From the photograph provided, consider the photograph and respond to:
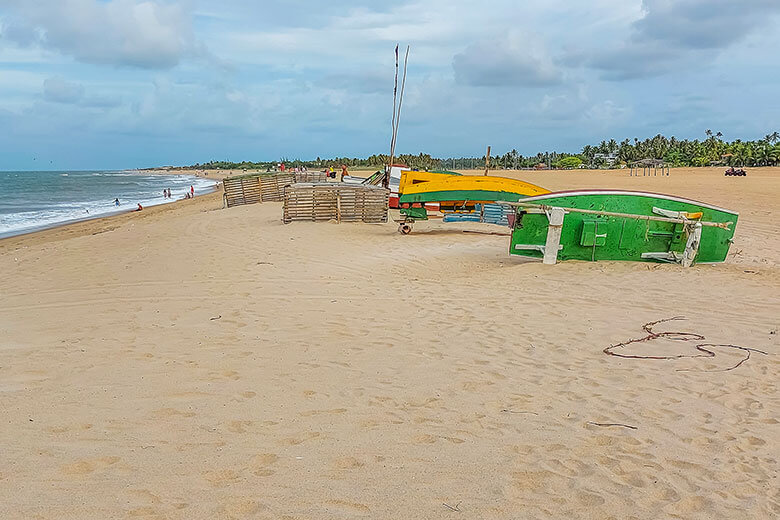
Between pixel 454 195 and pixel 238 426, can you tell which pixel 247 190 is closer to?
pixel 454 195

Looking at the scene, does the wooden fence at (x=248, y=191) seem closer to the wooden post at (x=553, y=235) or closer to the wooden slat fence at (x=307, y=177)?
the wooden slat fence at (x=307, y=177)

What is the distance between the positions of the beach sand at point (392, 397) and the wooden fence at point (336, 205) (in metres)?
6.74

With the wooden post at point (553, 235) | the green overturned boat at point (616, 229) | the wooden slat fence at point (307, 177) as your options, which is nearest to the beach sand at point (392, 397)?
the wooden post at point (553, 235)

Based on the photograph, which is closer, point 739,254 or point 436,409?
point 436,409

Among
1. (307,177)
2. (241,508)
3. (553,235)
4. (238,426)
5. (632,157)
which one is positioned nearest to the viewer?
(241,508)

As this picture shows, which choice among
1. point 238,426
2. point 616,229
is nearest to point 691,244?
point 616,229

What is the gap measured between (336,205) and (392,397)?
37.9ft

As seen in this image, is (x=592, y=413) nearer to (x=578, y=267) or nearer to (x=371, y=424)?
(x=371, y=424)

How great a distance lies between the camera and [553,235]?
879 cm

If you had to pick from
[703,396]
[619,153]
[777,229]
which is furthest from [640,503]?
[619,153]

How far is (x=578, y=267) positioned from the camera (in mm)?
8602

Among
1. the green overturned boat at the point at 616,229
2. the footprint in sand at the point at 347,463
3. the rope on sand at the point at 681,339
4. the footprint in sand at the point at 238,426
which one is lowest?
the rope on sand at the point at 681,339

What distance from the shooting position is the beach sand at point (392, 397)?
109 inches

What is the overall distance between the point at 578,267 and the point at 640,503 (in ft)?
20.1
